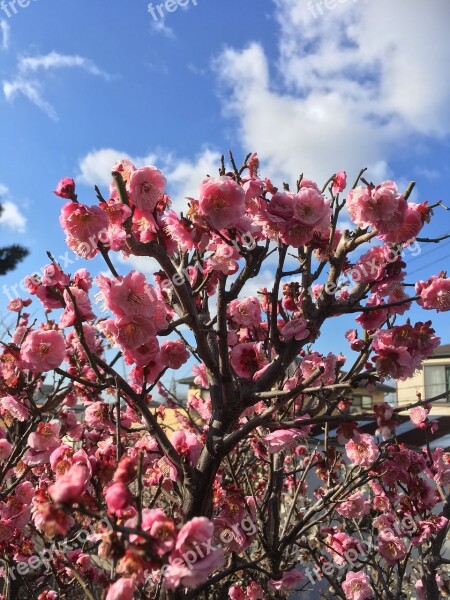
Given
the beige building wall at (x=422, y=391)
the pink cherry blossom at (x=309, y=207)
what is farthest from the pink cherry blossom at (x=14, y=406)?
the beige building wall at (x=422, y=391)

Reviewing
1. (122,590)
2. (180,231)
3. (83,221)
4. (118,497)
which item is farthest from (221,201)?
(122,590)

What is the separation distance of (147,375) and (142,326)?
39 cm

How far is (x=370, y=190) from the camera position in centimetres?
206

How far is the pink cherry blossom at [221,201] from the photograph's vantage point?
1.84 meters

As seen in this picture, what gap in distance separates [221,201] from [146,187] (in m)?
0.32

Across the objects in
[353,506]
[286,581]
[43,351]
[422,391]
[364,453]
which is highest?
[422,391]

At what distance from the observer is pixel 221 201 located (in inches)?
73.5

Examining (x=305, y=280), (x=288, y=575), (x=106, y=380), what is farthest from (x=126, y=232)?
(x=288, y=575)

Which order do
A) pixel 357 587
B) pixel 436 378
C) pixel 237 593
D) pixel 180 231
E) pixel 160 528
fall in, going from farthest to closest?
pixel 436 378 < pixel 357 587 < pixel 237 593 < pixel 180 231 < pixel 160 528

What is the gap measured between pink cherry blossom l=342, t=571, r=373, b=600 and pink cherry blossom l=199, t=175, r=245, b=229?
325cm

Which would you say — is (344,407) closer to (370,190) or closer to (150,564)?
(370,190)

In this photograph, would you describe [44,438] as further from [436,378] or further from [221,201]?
[436,378]

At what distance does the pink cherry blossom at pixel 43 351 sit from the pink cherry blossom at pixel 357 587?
3.07 meters

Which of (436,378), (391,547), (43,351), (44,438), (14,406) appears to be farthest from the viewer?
(436,378)
